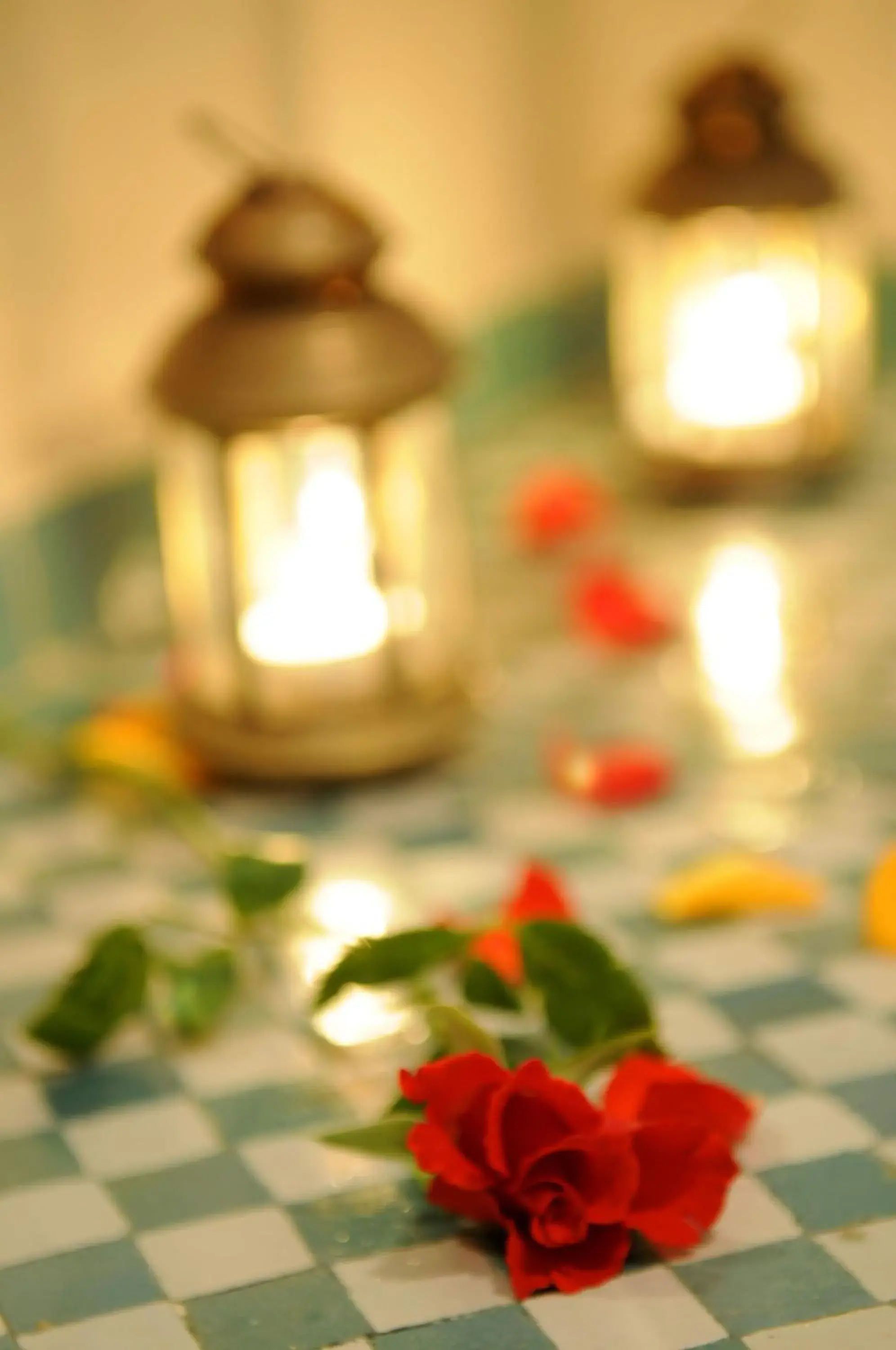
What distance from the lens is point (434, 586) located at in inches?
53.2

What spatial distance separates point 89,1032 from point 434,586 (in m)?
0.62

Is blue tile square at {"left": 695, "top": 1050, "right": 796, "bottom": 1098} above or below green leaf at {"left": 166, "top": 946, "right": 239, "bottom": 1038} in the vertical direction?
below

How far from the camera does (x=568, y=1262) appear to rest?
64 cm

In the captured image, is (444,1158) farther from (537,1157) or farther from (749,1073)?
(749,1073)

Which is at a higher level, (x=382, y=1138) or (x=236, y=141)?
(x=236, y=141)

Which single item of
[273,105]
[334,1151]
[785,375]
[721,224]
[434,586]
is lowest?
[334,1151]

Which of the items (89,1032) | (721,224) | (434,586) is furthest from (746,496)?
(89,1032)

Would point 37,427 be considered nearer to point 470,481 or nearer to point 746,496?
point 470,481

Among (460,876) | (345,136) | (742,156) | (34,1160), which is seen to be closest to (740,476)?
(742,156)

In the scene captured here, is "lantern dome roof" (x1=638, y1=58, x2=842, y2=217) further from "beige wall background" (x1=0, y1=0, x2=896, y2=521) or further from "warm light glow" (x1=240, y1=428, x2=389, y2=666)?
"warm light glow" (x1=240, y1=428, x2=389, y2=666)

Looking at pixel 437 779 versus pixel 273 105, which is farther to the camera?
pixel 273 105

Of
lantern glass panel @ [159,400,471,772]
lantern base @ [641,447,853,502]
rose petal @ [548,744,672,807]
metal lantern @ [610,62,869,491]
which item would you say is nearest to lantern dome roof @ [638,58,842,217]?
metal lantern @ [610,62,869,491]

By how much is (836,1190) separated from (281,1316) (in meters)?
0.20

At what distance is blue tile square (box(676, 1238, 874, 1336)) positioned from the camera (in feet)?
2.04
